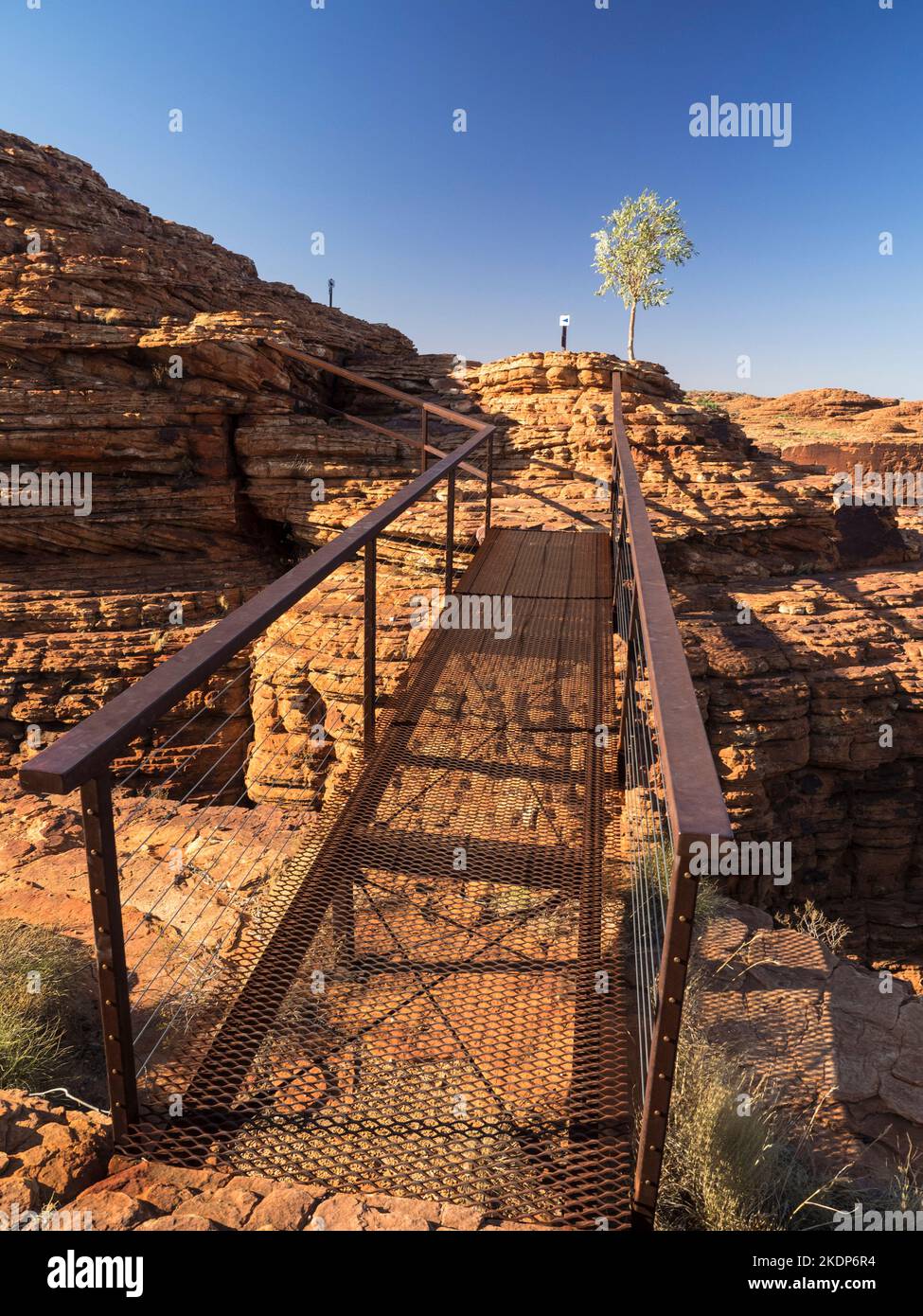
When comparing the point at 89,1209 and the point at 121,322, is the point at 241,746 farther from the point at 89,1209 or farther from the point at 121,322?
the point at 89,1209

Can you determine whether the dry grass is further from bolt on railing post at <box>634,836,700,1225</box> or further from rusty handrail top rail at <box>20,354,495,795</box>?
rusty handrail top rail at <box>20,354,495,795</box>

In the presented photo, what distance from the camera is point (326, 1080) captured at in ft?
7.03

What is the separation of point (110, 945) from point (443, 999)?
1.19m

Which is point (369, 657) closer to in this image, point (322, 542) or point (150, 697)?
point (150, 697)

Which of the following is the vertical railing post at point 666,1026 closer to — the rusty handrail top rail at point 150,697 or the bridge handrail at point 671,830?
the bridge handrail at point 671,830

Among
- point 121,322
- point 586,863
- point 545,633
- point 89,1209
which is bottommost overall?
point 89,1209

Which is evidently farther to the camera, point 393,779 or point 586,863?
point 393,779

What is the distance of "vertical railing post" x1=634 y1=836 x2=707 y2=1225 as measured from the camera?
144cm

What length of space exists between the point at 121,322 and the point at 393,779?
13495 millimetres

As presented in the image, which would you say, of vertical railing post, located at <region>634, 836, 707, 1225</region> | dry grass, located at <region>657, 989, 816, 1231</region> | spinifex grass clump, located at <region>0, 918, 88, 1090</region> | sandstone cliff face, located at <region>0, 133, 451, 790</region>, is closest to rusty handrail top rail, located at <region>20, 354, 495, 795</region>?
vertical railing post, located at <region>634, 836, 707, 1225</region>

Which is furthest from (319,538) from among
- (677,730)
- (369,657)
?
(677,730)

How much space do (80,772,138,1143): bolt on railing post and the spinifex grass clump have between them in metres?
0.84
